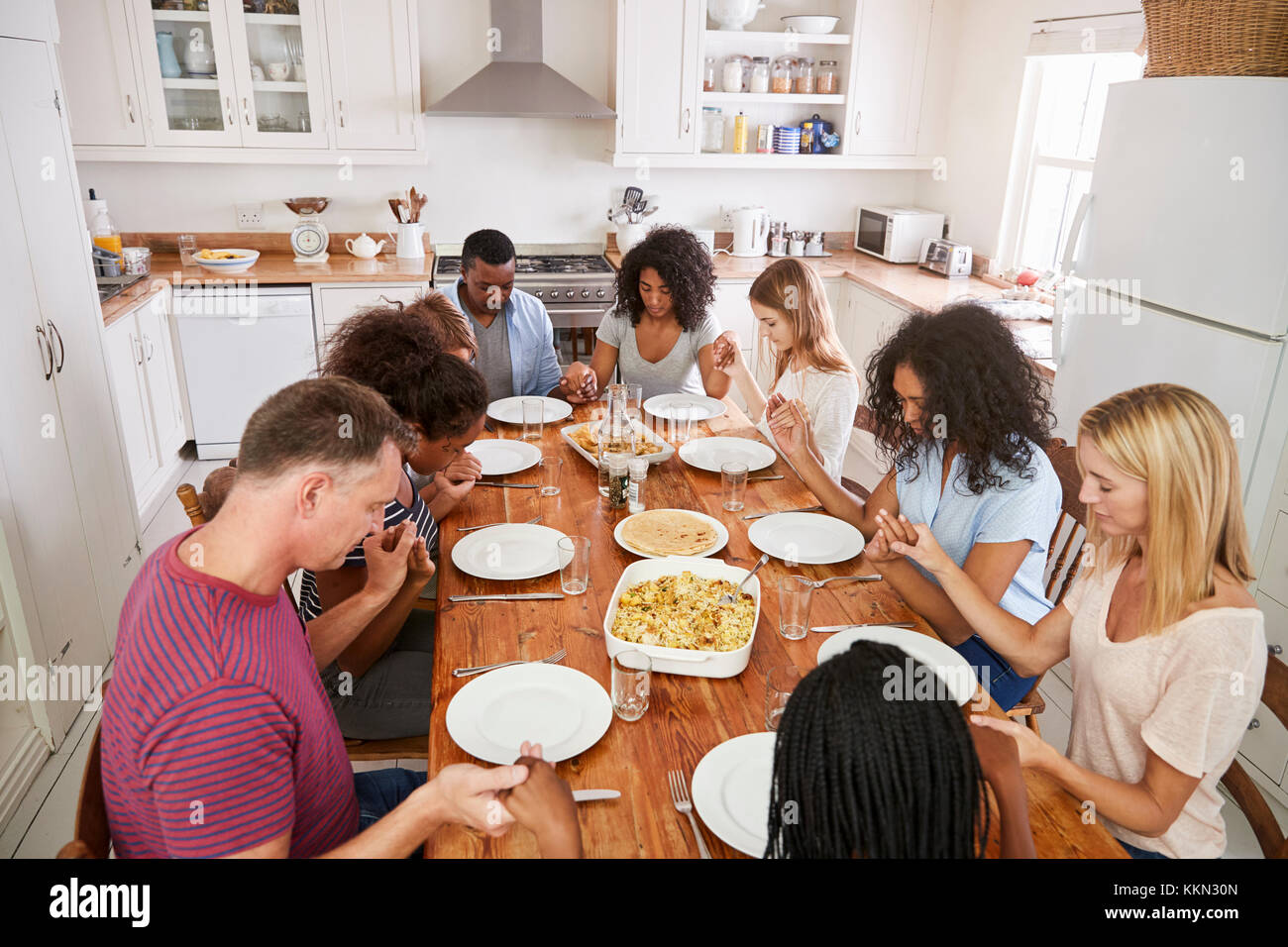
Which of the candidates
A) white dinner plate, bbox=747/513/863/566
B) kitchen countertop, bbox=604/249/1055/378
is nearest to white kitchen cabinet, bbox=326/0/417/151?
kitchen countertop, bbox=604/249/1055/378

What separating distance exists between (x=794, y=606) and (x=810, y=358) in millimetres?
1292

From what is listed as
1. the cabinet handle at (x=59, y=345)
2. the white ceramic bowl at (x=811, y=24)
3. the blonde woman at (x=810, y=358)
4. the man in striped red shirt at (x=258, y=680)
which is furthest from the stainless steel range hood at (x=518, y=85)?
the man in striped red shirt at (x=258, y=680)

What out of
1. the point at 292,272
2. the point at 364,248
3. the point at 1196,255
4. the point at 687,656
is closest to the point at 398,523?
the point at 687,656

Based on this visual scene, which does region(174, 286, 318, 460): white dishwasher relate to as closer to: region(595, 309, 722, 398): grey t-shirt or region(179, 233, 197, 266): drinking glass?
region(179, 233, 197, 266): drinking glass

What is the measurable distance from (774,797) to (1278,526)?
2260mm

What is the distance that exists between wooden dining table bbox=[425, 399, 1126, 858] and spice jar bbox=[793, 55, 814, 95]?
128 inches

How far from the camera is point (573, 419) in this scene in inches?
121

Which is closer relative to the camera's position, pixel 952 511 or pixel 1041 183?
pixel 952 511

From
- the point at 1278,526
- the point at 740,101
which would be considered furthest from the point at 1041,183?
the point at 1278,526

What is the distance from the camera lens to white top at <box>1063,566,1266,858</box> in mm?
1365

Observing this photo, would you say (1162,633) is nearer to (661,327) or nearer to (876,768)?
(876,768)

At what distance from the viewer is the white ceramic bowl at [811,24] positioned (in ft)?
15.8
